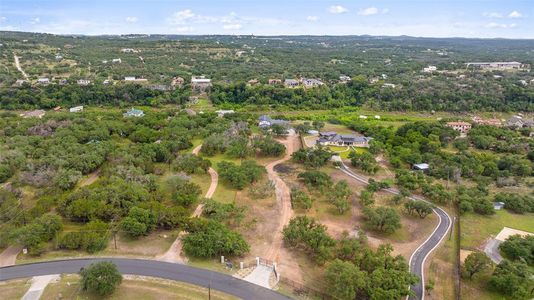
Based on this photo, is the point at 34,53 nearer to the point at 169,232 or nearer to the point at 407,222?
the point at 169,232

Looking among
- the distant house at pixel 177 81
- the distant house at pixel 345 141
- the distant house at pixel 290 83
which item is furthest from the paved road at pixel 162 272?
the distant house at pixel 290 83

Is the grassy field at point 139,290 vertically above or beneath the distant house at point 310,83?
beneath

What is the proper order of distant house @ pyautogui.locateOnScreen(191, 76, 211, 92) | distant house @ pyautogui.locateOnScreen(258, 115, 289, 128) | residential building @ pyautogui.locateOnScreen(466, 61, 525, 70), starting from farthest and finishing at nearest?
residential building @ pyautogui.locateOnScreen(466, 61, 525, 70) → distant house @ pyautogui.locateOnScreen(191, 76, 211, 92) → distant house @ pyautogui.locateOnScreen(258, 115, 289, 128)

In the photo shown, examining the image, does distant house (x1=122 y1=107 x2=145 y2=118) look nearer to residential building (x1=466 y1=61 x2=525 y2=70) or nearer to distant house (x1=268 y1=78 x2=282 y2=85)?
distant house (x1=268 y1=78 x2=282 y2=85)

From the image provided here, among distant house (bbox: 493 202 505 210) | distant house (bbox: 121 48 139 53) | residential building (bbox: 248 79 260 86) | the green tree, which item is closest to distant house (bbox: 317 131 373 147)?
distant house (bbox: 493 202 505 210)

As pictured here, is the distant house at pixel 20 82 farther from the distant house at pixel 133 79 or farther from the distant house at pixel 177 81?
the distant house at pixel 177 81

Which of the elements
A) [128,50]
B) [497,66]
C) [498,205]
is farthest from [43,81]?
[497,66]
